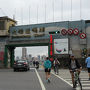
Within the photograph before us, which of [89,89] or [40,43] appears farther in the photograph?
[40,43]

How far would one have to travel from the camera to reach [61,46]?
106 feet

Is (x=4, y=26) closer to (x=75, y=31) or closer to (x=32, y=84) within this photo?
(x=75, y=31)

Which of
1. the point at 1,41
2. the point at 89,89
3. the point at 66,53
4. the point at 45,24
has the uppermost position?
the point at 45,24

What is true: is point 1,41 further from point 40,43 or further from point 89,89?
point 89,89

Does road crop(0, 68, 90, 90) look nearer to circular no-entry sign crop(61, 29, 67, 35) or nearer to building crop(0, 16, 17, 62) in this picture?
circular no-entry sign crop(61, 29, 67, 35)

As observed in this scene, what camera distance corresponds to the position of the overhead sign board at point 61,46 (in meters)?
32.1

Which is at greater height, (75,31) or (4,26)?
(4,26)

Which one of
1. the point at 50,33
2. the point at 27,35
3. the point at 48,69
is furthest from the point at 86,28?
the point at 48,69

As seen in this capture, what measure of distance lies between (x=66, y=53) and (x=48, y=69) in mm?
18856

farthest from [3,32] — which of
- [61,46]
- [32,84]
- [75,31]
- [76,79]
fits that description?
[76,79]

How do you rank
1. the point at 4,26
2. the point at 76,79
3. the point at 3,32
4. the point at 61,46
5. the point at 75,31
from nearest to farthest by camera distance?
the point at 76,79 → the point at 75,31 → the point at 61,46 → the point at 3,32 → the point at 4,26

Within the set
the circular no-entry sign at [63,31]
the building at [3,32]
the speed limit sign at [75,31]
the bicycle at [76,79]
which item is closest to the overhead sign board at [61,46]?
the circular no-entry sign at [63,31]

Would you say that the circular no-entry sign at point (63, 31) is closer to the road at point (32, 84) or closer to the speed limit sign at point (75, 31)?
the speed limit sign at point (75, 31)

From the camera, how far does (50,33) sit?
33438 millimetres
